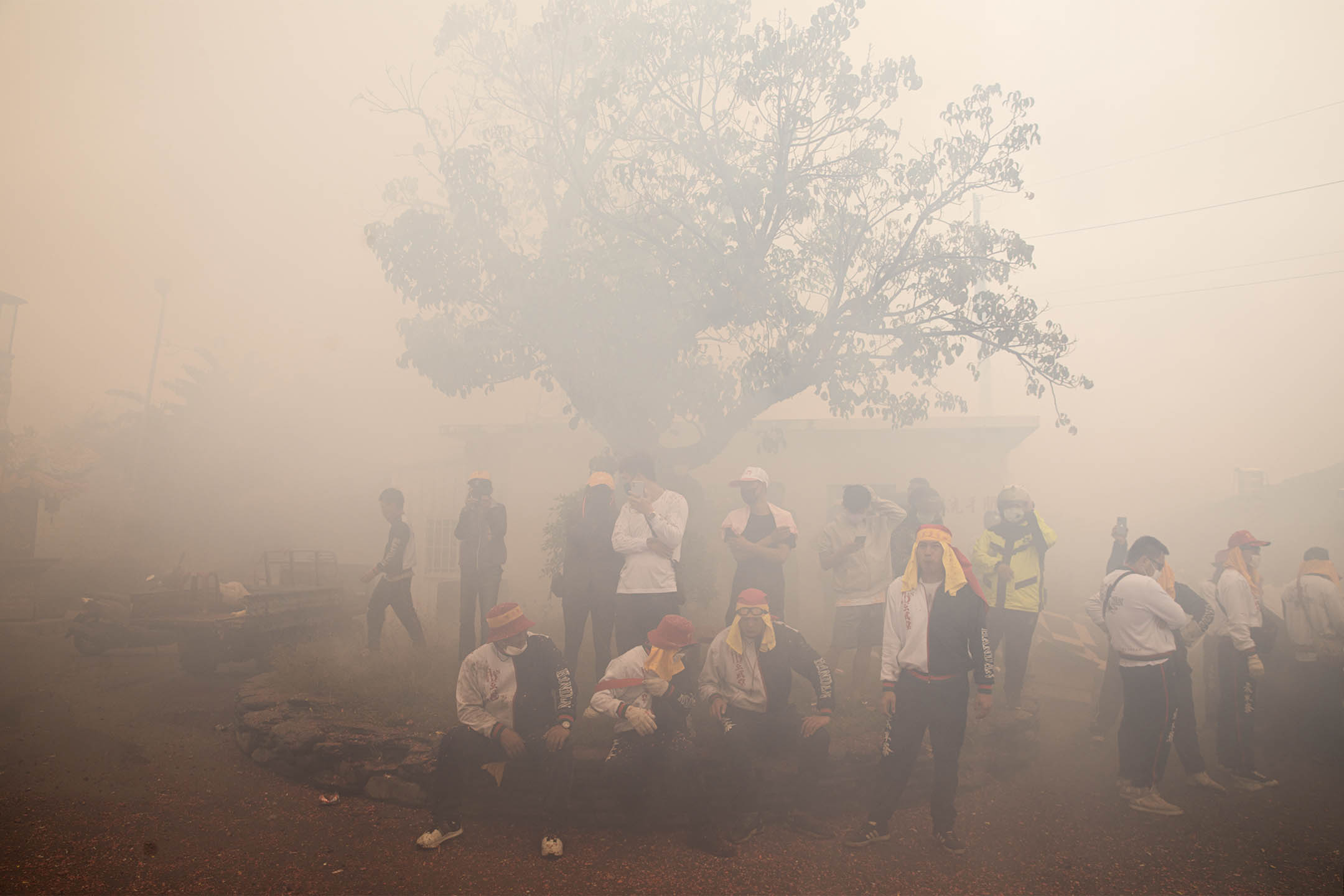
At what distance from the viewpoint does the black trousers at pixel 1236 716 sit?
5766 millimetres

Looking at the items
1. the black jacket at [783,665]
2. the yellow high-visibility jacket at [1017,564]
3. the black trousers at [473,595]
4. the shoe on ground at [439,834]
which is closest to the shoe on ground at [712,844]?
Answer: the black jacket at [783,665]

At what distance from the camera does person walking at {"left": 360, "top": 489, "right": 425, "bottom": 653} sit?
8.14 metres

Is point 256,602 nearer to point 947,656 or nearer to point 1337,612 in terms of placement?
point 947,656

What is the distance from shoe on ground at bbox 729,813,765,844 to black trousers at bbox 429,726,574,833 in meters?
1.08

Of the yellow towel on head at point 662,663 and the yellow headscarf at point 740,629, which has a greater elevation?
the yellow headscarf at point 740,629

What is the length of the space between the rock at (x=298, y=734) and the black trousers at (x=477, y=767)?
1522 millimetres

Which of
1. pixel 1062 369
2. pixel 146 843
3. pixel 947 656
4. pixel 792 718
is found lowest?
pixel 146 843

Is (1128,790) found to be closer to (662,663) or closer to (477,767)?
(662,663)

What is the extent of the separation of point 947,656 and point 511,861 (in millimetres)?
2940

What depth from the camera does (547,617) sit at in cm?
987

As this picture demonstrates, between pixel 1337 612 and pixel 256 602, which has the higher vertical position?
pixel 1337 612

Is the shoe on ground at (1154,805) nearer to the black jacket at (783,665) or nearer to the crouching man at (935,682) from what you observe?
the crouching man at (935,682)

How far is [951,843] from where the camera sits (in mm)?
4531

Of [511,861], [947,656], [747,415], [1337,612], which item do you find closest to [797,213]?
[747,415]
